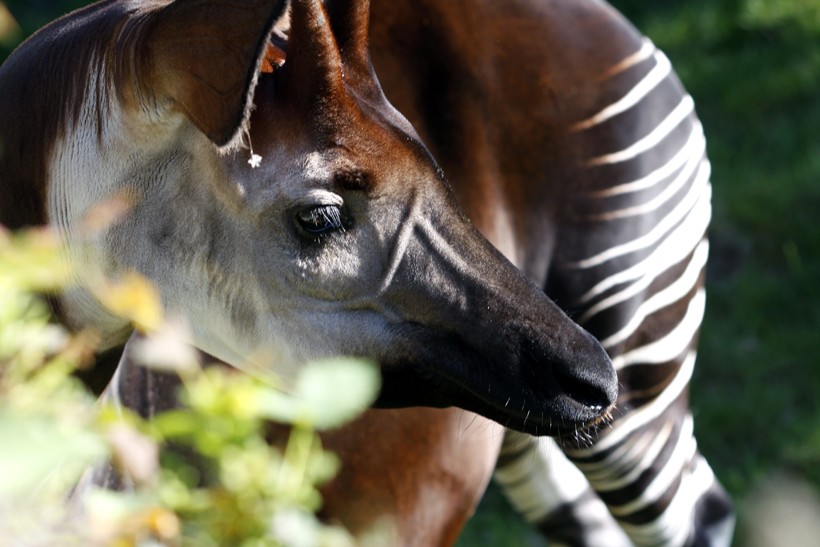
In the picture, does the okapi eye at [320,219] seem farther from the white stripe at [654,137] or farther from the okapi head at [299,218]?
the white stripe at [654,137]

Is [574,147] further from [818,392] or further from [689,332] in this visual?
[818,392]

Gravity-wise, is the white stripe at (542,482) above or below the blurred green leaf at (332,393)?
below

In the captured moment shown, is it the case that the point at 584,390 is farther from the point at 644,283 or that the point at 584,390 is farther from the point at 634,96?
the point at 634,96

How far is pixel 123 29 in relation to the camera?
5.58ft

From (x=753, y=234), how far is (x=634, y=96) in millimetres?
2236

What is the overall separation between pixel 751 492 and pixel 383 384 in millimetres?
2212

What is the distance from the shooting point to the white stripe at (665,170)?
8.37 feet

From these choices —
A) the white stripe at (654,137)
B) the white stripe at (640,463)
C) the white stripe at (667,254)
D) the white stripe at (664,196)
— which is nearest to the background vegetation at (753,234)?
the white stripe at (640,463)

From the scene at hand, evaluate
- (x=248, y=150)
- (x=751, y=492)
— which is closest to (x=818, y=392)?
(x=751, y=492)

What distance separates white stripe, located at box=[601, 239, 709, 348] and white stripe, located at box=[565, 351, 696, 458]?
19 cm

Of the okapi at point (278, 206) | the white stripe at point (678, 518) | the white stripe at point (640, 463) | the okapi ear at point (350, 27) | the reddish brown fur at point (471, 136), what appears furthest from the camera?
the white stripe at point (678, 518)

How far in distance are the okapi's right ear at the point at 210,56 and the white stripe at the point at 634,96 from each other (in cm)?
117

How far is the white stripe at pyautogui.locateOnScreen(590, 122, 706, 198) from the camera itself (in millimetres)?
2551

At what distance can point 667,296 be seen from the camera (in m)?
2.69
